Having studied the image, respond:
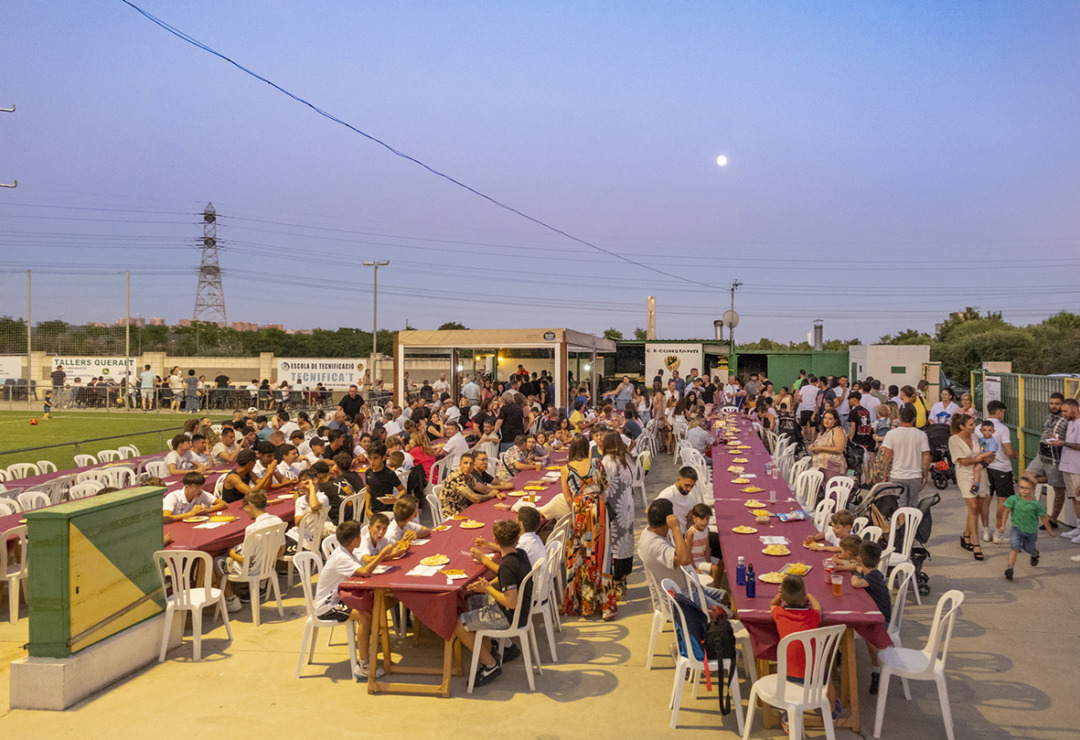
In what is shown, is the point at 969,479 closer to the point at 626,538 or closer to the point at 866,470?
the point at 866,470

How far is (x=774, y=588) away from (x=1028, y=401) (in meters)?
9.91

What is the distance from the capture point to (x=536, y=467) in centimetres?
1057

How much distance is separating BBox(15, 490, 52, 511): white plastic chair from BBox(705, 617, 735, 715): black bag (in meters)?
7.50

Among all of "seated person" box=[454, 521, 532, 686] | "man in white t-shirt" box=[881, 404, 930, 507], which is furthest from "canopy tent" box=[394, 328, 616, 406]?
"seated person" box=[454, 521, 532, 686]

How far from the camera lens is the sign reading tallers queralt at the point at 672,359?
2705cm

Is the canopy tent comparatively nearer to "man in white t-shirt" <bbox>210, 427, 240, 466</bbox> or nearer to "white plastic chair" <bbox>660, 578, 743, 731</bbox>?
"man in white t-shirt" <bbox>210, 427, 240, 466</bbox>

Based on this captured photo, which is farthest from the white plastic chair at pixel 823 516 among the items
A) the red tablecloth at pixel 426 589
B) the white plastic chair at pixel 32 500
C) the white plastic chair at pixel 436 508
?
the white plastic chair at pixel 32 500

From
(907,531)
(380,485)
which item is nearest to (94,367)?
(380,485)

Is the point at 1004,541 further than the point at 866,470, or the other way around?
the point at 866,470

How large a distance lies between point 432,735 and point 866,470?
8.96m

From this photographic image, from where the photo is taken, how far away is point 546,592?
232 inches

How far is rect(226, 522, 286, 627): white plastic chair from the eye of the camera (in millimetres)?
6645

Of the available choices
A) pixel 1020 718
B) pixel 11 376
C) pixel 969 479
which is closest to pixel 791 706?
pixel 1020 718

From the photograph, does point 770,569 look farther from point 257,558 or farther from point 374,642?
point 257,558
